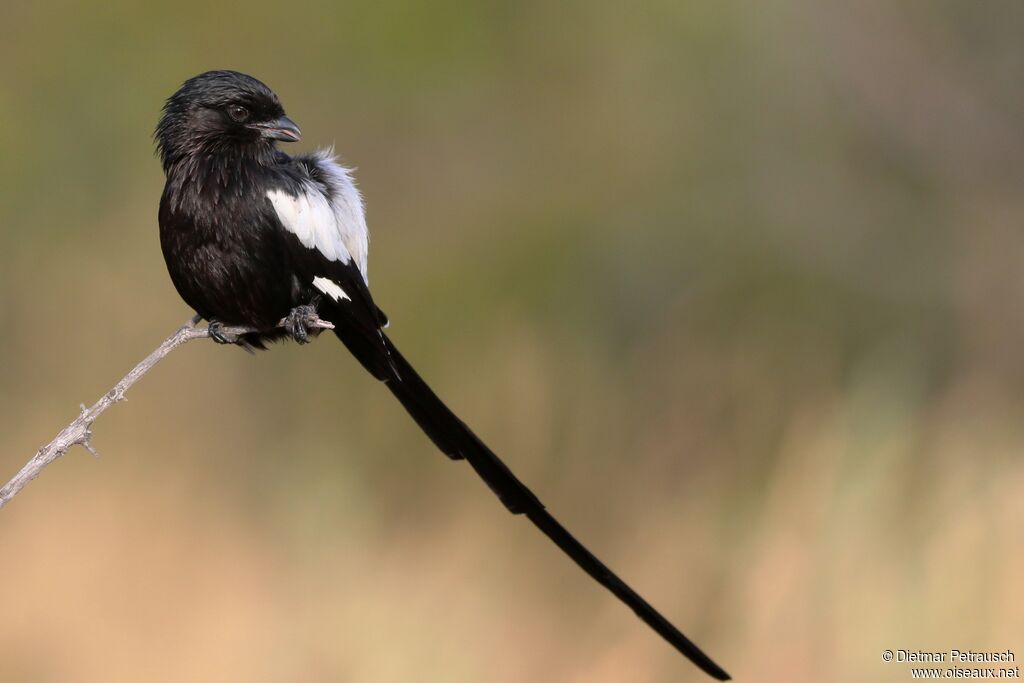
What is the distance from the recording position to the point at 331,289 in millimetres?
2463

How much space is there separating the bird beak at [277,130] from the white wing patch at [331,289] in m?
0.31

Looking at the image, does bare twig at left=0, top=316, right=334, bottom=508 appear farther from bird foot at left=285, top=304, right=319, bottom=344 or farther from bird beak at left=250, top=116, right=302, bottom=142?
bird beak at left=250, top=116, right=302, bottom=142

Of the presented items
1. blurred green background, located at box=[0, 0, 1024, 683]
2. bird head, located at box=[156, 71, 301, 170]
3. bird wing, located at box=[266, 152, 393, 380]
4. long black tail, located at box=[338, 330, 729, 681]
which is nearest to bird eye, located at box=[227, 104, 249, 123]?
bird head, located at box=[156, 71, 301, 170]

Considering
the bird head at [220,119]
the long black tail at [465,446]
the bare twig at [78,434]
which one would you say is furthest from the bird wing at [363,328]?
the bare twig at [78,434]

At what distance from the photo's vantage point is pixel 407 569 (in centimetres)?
339

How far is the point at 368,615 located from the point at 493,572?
14.5 inches

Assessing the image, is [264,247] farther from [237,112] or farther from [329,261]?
[237,112]

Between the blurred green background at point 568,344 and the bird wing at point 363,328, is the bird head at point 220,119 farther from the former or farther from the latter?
the blurred green background at point 568,344

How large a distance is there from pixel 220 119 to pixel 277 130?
12cm

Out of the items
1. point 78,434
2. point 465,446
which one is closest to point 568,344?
point 465,446

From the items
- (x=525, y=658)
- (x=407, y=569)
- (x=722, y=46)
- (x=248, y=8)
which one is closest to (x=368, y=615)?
(x=407, y=569)

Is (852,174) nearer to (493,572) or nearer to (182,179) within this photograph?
(493,572)

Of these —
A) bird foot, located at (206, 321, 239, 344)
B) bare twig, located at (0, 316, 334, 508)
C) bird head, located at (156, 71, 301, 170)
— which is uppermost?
bird head, located at (156, 71, 301, 170)

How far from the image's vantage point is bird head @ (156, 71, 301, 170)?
2512 mm
